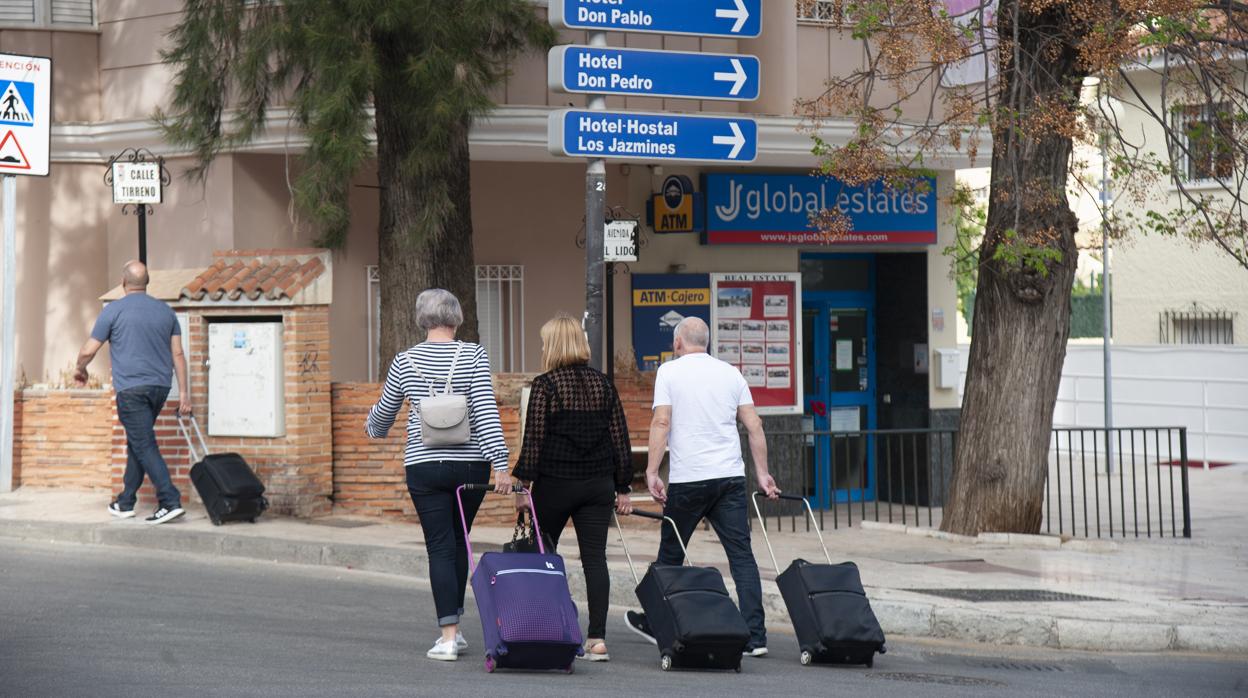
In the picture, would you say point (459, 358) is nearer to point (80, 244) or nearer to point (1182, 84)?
point (1182, 84)

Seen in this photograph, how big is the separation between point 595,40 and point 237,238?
16.9 ft

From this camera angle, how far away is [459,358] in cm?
787

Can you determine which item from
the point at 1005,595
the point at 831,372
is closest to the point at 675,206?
the point at 831,372

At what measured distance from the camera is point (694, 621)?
7.74m

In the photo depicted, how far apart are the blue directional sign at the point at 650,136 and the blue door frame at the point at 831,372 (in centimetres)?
677

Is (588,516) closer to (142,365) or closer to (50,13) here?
(142,365)

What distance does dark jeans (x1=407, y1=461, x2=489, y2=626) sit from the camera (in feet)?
25.4

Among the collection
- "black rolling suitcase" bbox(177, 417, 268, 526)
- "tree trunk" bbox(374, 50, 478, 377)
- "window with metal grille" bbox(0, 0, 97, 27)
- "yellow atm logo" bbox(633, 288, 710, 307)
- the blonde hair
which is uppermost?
"window with metal grille" bbox(0, 0, 97, 27)

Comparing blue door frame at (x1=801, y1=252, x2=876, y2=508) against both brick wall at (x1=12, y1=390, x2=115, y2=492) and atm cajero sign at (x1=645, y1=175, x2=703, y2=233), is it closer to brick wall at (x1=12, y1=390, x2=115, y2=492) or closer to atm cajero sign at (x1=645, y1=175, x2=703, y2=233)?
atm cajero sign at (x1=645, y1=175, x2=703, y2=233)

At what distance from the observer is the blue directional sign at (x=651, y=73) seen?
32.8ft

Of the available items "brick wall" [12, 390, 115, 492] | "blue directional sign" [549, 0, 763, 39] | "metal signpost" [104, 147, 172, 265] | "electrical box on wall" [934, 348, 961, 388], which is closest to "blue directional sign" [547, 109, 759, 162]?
"blue directional sign" [549, 0, 763, 39]

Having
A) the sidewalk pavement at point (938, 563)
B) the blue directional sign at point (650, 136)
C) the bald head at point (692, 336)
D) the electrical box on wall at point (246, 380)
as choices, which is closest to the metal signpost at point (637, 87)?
the blue directional sign at point (650, 136)

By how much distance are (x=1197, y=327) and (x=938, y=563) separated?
18431mm

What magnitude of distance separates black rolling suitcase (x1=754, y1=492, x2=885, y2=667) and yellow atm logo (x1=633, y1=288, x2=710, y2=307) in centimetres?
765
